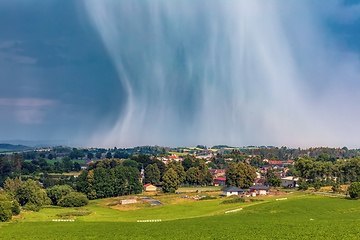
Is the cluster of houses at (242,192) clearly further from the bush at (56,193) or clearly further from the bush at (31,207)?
the bush at (31,207)

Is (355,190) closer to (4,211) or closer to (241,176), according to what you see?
(241,176)

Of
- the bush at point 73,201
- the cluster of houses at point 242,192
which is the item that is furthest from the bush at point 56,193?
the cluster of houses at point 242,192

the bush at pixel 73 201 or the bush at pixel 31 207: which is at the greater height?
the bush at pixel 31 207

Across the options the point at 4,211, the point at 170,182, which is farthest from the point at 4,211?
the point at 170,182

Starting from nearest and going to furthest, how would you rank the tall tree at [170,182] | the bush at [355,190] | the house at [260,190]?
the bush at [355,190]
the house at [260,190]
the tall tree at [170,182]

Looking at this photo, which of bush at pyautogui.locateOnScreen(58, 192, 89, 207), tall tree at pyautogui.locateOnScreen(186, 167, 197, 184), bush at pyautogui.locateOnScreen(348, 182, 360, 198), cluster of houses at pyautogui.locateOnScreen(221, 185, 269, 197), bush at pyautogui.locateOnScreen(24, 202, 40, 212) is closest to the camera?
bush at pyautogui.locateOnScreen(24, 202, 40, 212)

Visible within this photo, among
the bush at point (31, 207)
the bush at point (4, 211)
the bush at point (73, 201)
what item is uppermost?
the bush at point (4, 211)

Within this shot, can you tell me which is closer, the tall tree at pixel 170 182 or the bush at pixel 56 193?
the bush at pixel 56 193

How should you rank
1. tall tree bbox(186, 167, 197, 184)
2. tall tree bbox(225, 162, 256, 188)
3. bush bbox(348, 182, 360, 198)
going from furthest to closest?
tall tree bbox(186, 167, 197, 184)
tall tree bbox(225, 162, 256, 188)
bush bbox(348, 182, 360, 198)

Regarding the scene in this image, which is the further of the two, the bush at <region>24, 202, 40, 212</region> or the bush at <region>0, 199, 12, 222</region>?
the bush at <region>24, 202, 40, 212</region>

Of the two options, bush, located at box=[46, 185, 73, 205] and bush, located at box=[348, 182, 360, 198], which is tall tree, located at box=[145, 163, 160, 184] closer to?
bush, located at box=[46, 185, 73, 205]

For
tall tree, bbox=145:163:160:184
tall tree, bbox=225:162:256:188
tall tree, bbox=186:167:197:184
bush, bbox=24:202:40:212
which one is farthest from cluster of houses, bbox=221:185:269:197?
bush, bbox=24:202:40:212

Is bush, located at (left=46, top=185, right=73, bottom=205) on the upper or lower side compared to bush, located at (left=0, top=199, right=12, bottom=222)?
lower
